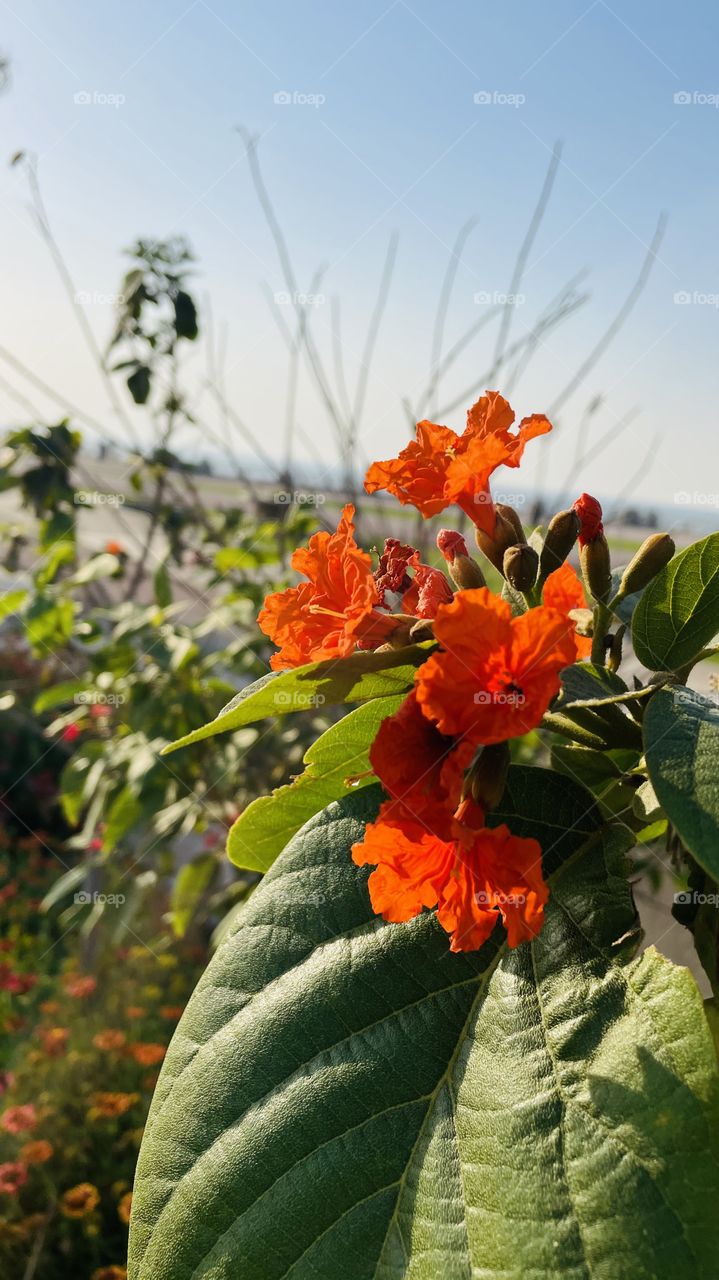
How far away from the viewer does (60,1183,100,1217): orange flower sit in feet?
6.50

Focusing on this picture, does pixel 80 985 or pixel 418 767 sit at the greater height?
pixel 418 767

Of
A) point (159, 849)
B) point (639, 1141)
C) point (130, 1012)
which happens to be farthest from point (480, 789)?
point (130, 1012)

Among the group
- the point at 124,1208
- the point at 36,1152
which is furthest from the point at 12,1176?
the point at 124,1208

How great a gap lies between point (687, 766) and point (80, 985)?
2.41 m

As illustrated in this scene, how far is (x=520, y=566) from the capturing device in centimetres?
61

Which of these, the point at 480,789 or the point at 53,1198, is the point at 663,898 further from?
the point at 480,789

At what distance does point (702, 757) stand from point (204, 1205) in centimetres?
37

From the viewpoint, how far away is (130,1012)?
2.59m
